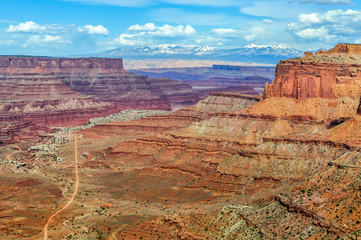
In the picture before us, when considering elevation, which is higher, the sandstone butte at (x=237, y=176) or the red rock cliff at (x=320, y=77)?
the red rock cliff at (x=320, y=77)

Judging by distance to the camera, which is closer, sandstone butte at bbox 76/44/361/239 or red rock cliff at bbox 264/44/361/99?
sandstone butte at bbox 76/44/361/239

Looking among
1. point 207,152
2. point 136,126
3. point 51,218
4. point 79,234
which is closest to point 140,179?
point 207,152

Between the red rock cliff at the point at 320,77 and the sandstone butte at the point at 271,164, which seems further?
the red rock cliff at the point at 320,77

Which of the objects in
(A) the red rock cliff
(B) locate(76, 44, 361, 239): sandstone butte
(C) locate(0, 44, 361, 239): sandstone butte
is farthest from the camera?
(A) the red rock cliff

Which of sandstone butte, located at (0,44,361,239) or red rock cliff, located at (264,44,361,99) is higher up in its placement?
red rock cliff, located at (264,44,361,99)

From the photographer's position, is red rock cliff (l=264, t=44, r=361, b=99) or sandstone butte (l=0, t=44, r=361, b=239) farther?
Result: red rock cliff (l=264, t=44, r=361, b=99)

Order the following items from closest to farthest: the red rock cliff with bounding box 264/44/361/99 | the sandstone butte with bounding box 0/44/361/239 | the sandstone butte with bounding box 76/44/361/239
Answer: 1. the sandstone butte with bounding box 76/44/361/239
2. the sandstone butte with bounding box 0/44/361/239
3. the red rock cliff with bounding box 264/44/361/99

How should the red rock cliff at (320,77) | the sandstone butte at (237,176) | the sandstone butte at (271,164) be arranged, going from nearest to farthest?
the sandstone butte at (271,164) < the sandstone butte at (237,176) < the red rock cliff at (320,77)

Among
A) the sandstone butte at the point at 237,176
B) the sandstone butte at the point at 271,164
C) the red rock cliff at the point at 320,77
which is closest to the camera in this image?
the sandstone butte at the point at 271,164

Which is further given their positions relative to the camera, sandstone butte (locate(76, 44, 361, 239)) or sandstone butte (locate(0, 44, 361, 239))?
sandstone butte (locate(0, 44, 361, 239))
